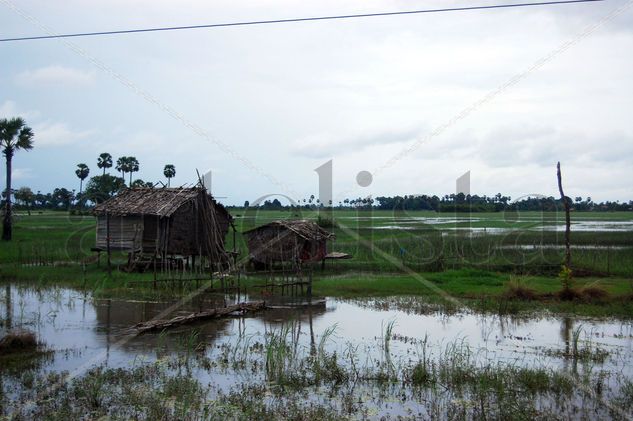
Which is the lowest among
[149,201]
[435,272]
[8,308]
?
[8,308]

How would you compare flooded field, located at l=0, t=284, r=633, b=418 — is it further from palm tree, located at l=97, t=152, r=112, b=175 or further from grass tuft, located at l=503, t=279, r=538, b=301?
palm tree, located at l=97, t=152, r=112, b=175

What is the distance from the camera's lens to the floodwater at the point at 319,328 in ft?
38.0

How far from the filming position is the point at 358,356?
1171cm

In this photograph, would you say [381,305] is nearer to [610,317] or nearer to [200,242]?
[610,317]

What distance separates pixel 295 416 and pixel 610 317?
35.4 ft

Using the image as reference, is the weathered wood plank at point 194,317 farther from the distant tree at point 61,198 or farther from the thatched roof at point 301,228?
the distant tree at point 61,198

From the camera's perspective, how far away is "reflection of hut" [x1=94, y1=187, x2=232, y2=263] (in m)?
23.6

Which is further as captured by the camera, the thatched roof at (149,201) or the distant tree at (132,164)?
the distant tree at (132,164)

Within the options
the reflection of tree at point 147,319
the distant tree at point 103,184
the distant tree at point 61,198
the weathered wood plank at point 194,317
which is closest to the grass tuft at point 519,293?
the weathered wood plank at point 194,317

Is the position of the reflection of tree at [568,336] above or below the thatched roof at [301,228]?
below

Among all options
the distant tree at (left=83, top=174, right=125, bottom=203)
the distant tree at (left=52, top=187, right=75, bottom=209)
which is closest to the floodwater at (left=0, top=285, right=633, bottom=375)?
the distant tree at (left=83, top=174, right=125, bottom=203)

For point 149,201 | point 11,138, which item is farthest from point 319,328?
point 11,138

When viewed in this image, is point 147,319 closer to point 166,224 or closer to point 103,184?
point 166,224

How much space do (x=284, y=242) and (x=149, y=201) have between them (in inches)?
225
